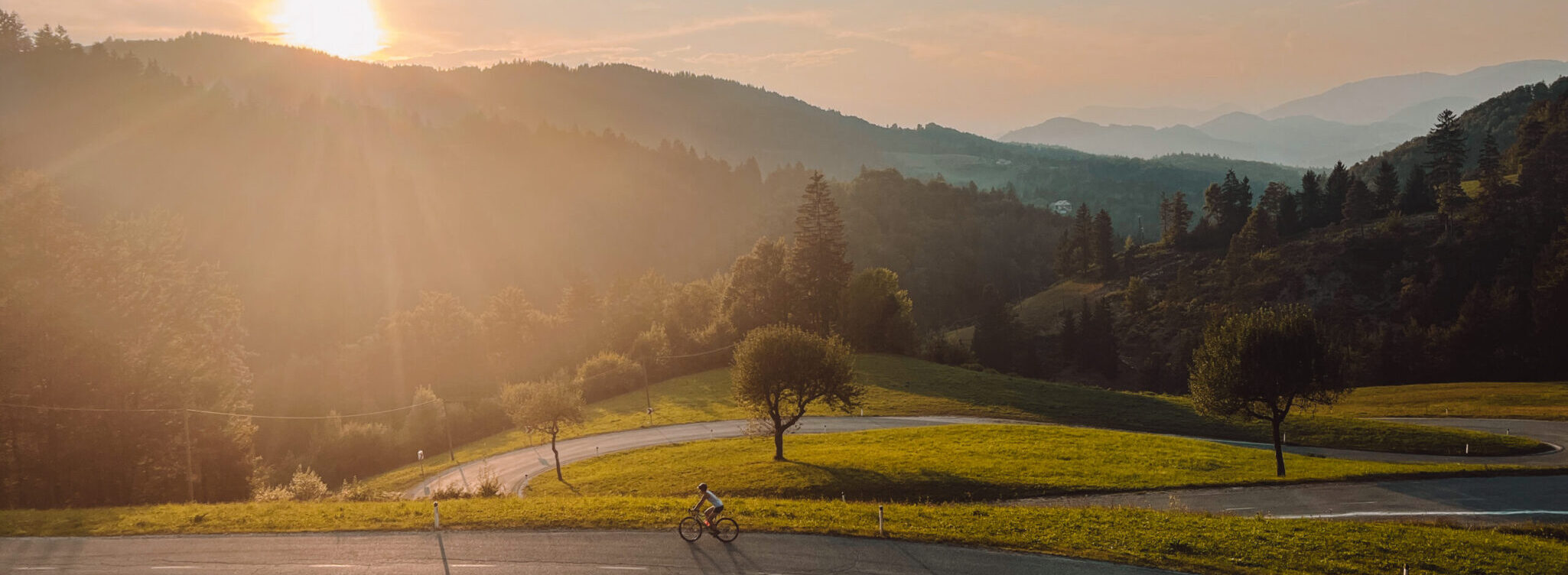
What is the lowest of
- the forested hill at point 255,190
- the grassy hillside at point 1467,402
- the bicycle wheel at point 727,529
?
the grassy hillside at point 1467,402

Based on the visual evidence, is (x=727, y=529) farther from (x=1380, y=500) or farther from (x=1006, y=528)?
(x=1380, y=500)

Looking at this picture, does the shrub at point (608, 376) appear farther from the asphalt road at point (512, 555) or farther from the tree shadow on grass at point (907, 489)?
the asphalt road at point (512, 555)

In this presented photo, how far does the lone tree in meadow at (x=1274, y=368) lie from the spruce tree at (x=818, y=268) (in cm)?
5839

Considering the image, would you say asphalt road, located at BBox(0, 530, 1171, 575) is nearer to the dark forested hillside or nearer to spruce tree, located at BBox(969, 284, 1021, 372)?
the dark forested hillside

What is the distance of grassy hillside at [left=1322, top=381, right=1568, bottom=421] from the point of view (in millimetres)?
65375

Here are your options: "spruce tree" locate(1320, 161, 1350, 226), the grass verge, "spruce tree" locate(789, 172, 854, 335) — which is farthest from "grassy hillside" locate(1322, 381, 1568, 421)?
"spruce tree" locate(1320, 161, 1350, 226)

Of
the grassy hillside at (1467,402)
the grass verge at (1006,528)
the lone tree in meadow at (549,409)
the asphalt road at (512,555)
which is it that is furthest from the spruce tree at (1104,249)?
the asphalt road at (512,555)

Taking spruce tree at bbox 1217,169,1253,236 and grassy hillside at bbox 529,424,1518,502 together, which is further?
spruce tree at bbox 1217,169,1253,236

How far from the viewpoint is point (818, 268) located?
100438mm

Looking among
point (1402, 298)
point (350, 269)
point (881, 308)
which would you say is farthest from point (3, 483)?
point (1402, 298)

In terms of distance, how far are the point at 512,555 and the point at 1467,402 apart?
85726 millimetres

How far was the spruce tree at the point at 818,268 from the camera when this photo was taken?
99.9 meters

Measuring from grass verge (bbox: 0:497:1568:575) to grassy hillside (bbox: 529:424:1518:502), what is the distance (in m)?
9.66

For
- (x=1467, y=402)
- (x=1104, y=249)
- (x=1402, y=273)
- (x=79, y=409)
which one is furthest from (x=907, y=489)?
(x=1104, y=249)
